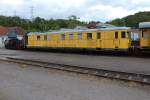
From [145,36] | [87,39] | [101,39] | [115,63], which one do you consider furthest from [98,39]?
[115,63]

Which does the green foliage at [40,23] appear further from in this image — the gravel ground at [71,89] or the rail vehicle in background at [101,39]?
the gravel ground at [71,89]

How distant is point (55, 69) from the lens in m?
21.7

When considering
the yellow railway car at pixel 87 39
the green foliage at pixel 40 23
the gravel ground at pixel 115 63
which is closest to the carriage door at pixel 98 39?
the yellow railway car at pixel 87 39

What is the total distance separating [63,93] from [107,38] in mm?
25912

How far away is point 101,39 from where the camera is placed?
38812 mm

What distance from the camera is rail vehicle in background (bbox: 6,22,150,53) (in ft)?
109

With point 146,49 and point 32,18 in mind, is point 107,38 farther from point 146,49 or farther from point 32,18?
point 32,18

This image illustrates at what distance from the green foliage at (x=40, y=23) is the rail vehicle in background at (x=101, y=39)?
56725 millimetres

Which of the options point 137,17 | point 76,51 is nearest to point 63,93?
point 76,51

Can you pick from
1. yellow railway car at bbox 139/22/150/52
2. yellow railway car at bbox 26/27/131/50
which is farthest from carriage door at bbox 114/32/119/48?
yellow railway car at bbox 139/22/150/52

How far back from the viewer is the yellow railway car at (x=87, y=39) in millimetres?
36562

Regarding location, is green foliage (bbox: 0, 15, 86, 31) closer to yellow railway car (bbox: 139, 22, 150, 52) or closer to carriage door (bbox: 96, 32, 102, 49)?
carriage door (bbox: 96, 32, 102, 49)

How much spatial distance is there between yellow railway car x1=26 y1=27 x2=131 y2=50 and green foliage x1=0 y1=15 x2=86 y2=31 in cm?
5431

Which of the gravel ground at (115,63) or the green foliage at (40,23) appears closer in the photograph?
the gravel ground at (115,63)
